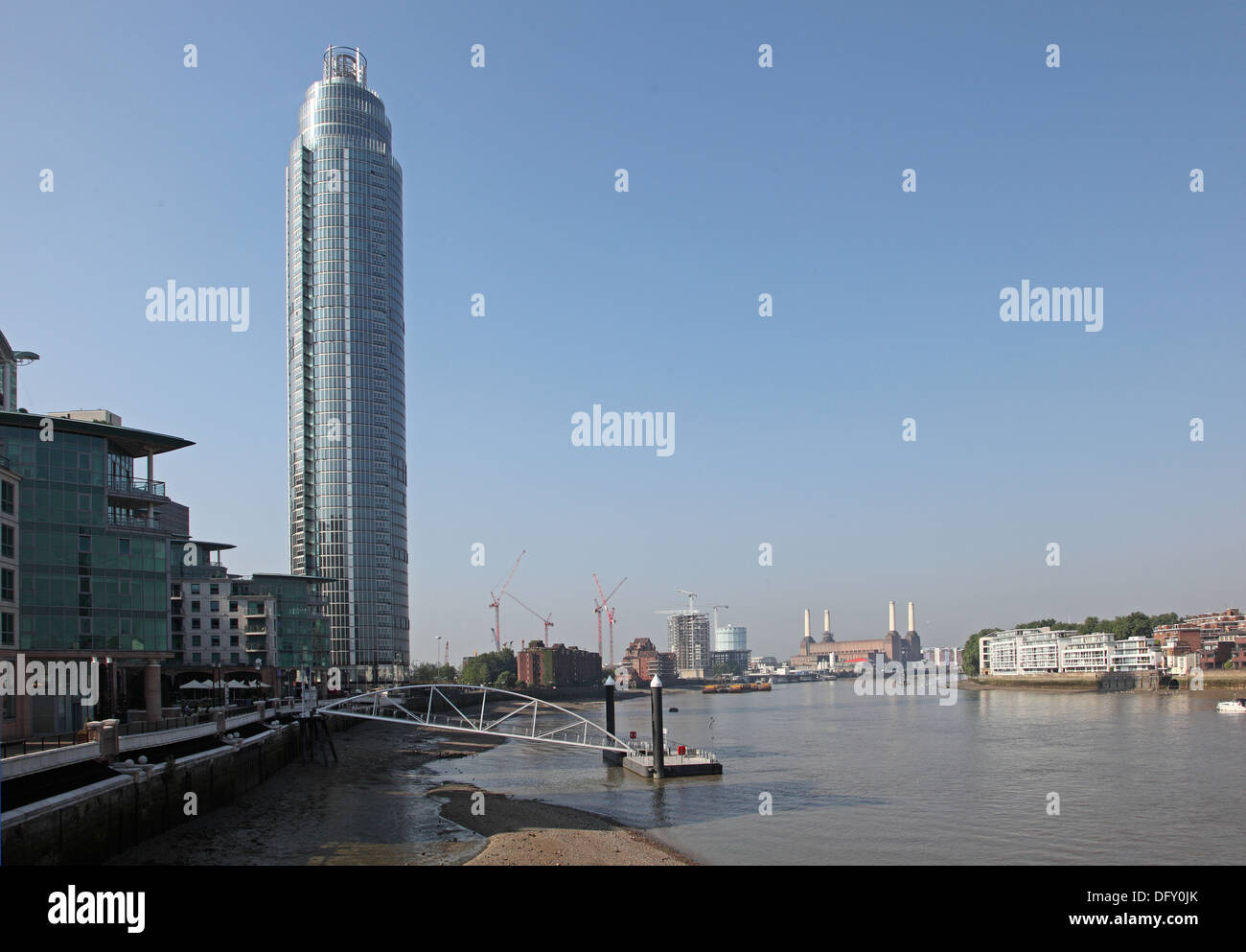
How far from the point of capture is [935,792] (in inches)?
2078

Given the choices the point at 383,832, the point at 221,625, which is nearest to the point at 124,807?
the point at 383,832

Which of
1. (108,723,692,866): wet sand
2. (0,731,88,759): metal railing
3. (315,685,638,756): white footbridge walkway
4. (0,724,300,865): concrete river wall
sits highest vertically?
(0,731,88,759): metal railing

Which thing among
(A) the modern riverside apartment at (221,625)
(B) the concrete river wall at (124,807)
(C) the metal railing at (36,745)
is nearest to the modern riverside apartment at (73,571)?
(B) the concrete river wall at (124,807)

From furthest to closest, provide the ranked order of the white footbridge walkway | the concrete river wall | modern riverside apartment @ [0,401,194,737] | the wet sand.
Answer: the white footbridge walkway, modern riverside apartment @ [0,401,194,737], the wet sand, the concrete river wall

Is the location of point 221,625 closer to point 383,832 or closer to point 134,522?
point 134,522

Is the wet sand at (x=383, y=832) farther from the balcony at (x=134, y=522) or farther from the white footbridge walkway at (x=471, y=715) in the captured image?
the balcony at (x=134, y=522)

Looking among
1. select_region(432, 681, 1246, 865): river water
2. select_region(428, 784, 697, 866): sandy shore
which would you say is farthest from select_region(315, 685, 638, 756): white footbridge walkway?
select_region(428, 784, 697, 866): sandy shore

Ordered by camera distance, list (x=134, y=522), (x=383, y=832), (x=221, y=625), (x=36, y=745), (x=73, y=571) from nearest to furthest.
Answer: (x=36, y=745)
(x=383, y=832)
(x=73, y=571)
(x=134, y=522)
(x=221, y=625)

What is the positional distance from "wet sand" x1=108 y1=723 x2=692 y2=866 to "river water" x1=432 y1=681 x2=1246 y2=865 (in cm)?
311

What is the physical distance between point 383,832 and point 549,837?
776 centimetres

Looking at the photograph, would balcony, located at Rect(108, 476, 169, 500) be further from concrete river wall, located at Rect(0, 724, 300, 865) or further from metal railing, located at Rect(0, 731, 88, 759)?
metal railing, located at Rect(0, 731, 88, 759)

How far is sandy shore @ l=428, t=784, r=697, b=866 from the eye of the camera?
35134mm

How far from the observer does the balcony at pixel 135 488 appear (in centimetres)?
6512
